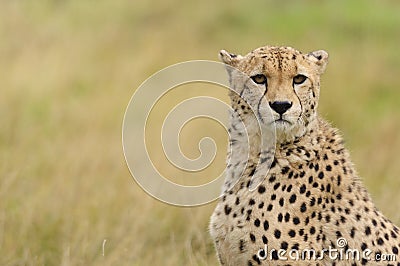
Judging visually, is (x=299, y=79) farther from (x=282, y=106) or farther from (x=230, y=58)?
(x=230, y=58)

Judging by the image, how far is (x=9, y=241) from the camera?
4820 millimetres

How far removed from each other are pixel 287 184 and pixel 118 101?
→ 5.16 metres

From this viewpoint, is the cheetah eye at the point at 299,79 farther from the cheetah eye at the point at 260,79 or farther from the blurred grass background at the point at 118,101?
the blurred grass background at the point at 118,101

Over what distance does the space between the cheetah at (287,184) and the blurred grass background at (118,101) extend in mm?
761

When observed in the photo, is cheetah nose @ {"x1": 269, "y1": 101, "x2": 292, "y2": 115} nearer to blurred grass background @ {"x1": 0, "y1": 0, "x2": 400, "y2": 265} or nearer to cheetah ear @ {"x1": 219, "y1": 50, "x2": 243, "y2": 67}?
cheetah ear @ {"x1": 219, "y1": 50, "x2": 243, "y2": 67}

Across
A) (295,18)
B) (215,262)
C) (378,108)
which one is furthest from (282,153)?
(295,18)

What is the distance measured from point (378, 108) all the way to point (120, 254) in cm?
529

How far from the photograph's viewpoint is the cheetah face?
3.77m

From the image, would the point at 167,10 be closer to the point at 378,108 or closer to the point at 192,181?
the point at 378,108
